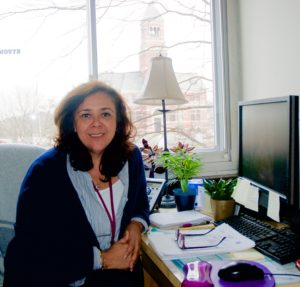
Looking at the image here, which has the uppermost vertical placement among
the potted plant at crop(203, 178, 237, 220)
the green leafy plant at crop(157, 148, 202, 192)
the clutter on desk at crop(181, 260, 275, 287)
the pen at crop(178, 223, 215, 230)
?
the green leafy plant at crop(157, 148, 202, 192)

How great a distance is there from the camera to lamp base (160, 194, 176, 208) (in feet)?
Result: 5.51

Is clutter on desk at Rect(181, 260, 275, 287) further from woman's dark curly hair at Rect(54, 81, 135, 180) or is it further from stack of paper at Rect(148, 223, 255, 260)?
woman's dark curly hair at Rect(54, 81, 135, 180)

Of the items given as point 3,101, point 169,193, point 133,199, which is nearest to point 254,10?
point 169,193

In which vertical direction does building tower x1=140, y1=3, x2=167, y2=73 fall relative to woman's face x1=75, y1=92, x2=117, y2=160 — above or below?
above

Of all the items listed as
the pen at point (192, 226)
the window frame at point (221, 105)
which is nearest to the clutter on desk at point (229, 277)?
the pen at point (192, 226)

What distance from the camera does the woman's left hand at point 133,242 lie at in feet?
4.26

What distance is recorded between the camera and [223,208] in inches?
55.1

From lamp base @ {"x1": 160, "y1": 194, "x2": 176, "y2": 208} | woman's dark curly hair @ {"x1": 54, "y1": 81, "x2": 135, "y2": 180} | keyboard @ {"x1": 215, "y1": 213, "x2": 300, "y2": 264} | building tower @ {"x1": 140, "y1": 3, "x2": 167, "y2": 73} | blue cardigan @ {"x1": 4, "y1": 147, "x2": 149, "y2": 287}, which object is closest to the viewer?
keyboard @ {"x1": 215, "y1": 213, "x2": 300, "y2": 264}

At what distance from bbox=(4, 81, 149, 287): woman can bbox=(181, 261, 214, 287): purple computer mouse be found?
1.36ft

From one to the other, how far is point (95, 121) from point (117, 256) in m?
0.52

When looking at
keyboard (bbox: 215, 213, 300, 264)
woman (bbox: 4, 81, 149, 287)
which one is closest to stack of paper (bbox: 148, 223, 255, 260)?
keyboard (bbox: 215, 213, 300, 264)

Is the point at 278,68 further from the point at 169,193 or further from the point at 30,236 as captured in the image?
the point at 30,236

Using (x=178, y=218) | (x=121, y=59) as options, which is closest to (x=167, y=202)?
(x=178, y=218)

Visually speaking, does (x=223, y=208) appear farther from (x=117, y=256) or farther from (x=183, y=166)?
(x=117, y=256)
